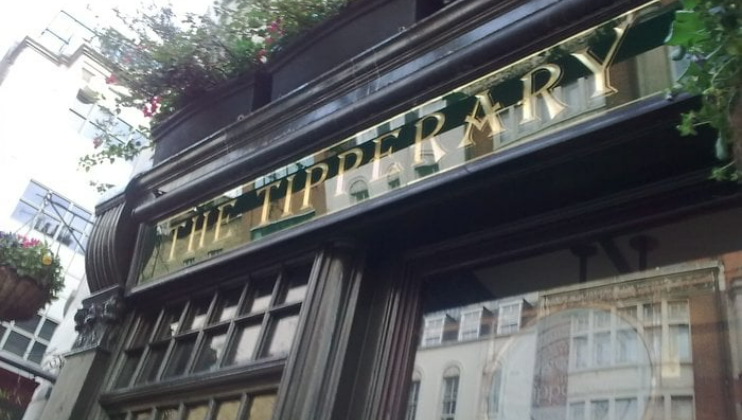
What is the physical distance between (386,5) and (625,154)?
177 cm

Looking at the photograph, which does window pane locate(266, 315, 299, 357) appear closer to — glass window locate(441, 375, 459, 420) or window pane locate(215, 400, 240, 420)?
window pane locate(215, 400, 240, 420)

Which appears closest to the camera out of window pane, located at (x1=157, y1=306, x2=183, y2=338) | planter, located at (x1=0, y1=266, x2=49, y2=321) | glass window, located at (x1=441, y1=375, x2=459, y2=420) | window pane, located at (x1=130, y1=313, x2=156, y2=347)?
glass window, located at (x1=441, y1=375, x2=459, y2=420)

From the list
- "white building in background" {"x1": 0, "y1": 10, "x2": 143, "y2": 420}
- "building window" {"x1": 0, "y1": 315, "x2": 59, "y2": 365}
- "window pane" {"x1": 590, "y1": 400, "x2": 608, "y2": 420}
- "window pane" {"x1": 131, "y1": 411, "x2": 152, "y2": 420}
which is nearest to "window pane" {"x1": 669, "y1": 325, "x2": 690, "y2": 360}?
"window pane" {"x1": 590, "y1": 400, "x2": 608, "y2": 420}

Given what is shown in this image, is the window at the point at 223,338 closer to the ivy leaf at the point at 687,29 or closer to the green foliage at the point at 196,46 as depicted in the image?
the green foliage at the point at 196,46

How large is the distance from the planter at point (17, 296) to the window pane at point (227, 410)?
8.00 ft

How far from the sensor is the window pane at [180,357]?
361cm

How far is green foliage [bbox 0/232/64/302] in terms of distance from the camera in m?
4.77

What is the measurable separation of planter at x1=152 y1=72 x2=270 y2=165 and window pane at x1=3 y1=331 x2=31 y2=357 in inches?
558

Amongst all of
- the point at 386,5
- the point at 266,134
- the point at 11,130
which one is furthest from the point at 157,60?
the point at 11,130

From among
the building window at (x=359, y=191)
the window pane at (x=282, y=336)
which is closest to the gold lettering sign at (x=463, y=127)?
the building window at (x=359, y=191)

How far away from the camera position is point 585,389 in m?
2.13

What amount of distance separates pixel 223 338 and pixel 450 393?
146 centimetres

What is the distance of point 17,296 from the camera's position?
4797 mm

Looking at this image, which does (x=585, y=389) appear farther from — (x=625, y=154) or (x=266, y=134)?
(x=266, y=134)
